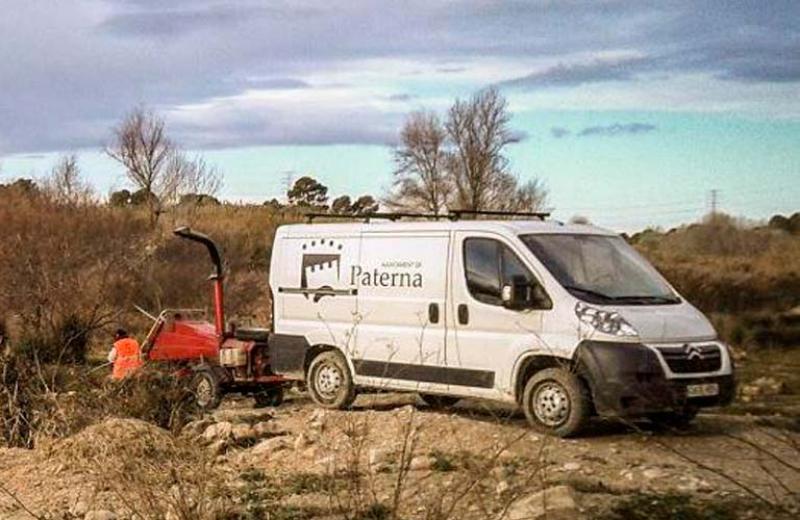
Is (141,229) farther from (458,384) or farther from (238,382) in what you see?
(458,384)

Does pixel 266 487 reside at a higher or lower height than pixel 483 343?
lower

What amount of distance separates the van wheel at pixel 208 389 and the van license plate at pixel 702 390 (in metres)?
7.43

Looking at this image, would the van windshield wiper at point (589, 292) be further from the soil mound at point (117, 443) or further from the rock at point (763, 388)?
the rock at point (763, 388)

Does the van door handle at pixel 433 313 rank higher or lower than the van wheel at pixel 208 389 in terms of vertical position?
higher

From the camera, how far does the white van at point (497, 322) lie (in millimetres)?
13109

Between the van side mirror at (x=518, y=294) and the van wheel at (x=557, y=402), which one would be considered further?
the van side mirror at (x=518, y=294)

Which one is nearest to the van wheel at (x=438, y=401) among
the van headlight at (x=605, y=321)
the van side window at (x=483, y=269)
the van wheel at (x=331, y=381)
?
the van wheel at (x=331, y=381)

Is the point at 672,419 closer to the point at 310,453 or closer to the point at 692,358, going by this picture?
the point at 692,358

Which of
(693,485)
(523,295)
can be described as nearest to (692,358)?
(523,295)

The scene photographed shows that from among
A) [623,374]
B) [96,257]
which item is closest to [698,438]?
[623,374]

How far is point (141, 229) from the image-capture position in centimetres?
4750

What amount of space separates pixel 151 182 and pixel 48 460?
4163 cm

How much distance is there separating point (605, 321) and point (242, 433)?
428 cm

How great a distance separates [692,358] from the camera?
1325cm
